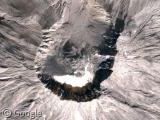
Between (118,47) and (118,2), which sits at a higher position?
(118,2)

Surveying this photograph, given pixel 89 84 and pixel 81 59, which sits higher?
pixel 81 59

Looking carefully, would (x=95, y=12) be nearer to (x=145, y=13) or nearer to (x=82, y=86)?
(x=145, y=13)

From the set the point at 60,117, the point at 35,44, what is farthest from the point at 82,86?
the point at 35,44

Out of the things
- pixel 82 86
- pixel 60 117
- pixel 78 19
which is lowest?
pixel 60 117

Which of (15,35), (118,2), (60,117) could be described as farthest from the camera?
(118,2)
